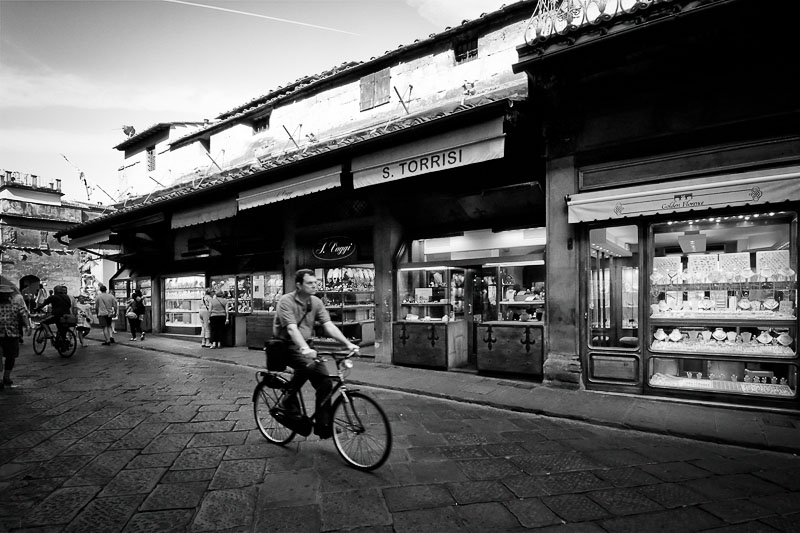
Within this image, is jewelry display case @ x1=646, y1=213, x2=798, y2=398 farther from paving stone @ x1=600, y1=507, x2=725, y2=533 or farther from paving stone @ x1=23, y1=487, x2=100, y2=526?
paving stone @ x1=23, y1=487, x2=100, y2=526

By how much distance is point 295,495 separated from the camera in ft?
10.7

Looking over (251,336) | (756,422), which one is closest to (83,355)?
(251,336)

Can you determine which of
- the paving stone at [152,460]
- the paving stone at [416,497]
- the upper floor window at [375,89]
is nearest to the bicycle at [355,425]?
the paving stone at [416,497]

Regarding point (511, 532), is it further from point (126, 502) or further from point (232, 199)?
point (232, 199)

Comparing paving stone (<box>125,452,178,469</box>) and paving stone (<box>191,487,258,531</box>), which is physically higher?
paving stone (<box>191,487,258,531</box>)

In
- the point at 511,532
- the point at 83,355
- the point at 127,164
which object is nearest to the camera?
the point at 511,532

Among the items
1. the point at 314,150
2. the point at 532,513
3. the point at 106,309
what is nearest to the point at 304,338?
the point at 532,513

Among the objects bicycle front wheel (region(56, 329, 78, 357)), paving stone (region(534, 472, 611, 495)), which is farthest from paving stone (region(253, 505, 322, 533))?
bicycle front wheel (region(56, 329, 78, 357))

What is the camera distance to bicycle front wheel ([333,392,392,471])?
142 inches

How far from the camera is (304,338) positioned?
4297mm

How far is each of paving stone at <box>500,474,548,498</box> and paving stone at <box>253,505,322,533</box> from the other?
156 cm

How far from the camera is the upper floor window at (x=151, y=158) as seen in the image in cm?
1870

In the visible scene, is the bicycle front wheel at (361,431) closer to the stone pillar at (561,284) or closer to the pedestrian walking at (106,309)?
the stone pillar at (561,284)

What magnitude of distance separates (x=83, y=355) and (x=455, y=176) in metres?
10.8
